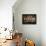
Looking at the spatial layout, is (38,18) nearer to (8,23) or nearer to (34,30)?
(34,30)

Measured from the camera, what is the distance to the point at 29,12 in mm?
5582

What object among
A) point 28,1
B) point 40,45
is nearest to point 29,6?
point 28,1

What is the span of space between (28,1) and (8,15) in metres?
1.56

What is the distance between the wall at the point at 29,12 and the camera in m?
5.58

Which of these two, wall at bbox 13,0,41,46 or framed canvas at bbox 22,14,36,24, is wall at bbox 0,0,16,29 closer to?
wall at bbox 13,0,41,46

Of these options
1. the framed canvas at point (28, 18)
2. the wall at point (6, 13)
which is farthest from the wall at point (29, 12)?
the wall at point (6, 13)

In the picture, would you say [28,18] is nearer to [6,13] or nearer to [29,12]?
[29,12]

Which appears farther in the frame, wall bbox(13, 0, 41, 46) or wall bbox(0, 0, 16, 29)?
wall bbox(13, 0, 41, 46)

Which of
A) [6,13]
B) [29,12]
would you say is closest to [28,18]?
[29,12]

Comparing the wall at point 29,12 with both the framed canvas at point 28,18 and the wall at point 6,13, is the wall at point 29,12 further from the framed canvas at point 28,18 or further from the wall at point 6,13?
the wall at point 6,13

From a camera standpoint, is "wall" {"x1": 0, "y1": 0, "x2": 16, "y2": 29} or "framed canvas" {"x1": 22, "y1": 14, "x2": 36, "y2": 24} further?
"framed canvas" {"x1": 22, "y1": 14, "x2": 36, "y2": 24}

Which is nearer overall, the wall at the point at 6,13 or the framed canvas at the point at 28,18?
Result: the wall at the point at 6,13

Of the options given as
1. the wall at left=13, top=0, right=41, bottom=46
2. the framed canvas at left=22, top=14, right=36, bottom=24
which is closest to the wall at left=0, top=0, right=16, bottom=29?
the wall at left=13, top=0, right=41, bottom=46

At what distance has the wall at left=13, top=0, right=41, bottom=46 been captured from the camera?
558 cm
